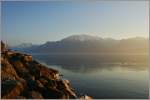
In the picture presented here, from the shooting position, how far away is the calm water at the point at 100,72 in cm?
321

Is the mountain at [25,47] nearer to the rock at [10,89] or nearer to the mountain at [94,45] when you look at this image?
the mountain at [94,45]

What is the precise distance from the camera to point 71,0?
323 centimetres

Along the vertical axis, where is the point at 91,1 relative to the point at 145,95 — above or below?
above

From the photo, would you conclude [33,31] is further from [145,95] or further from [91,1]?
[145,95]

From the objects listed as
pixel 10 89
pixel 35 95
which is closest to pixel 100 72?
pixel 35 95

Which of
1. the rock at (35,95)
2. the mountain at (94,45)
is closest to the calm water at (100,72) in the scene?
the mountain at (94,45)

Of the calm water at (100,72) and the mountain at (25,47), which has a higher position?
the mountain at (25,47)

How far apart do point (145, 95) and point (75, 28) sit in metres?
0.87

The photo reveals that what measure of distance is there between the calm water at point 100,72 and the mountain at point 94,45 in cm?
5

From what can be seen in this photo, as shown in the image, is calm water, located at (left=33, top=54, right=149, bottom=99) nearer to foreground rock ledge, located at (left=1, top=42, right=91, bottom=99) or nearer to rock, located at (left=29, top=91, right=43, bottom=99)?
foreground rock ledge, located at (left=1, top=42, right=91, bottom=99)

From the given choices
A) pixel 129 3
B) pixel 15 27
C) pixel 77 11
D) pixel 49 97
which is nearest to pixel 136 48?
pixel 129 3

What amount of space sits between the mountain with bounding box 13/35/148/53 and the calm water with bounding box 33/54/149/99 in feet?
0.17

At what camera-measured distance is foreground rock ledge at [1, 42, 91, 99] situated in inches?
125

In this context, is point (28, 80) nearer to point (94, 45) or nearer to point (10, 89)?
point (10, 89)
